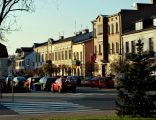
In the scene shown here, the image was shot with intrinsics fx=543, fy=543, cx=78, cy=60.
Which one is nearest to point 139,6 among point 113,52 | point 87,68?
point 113,52

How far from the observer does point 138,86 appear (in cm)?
2197

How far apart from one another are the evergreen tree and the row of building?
42.7 m

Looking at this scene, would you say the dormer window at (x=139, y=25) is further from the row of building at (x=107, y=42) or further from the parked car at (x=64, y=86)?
the parked car at (x=64, y=86)

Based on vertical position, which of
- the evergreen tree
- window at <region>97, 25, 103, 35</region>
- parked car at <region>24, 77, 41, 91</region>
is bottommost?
the evergreen tree

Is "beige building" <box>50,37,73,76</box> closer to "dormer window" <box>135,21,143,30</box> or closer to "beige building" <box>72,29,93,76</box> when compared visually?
"beige building" <box>72,29,93,76</box>

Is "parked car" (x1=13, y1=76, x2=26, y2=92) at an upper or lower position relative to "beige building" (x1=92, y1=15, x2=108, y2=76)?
lower

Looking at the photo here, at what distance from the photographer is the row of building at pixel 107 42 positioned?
74500 mm

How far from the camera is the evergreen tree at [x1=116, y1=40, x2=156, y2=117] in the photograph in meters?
22.0

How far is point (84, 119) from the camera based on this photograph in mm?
21719

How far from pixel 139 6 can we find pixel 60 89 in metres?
33.6

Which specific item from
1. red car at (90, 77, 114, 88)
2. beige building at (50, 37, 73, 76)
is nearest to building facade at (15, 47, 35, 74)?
beige building at (50, 37, 73, 76)

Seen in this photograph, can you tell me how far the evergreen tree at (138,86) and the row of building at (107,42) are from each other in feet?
140

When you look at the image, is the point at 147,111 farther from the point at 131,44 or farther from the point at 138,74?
the point at 131,44

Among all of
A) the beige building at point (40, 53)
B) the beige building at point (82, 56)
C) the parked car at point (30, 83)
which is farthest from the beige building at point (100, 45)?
the beige building at point (40, 53)
